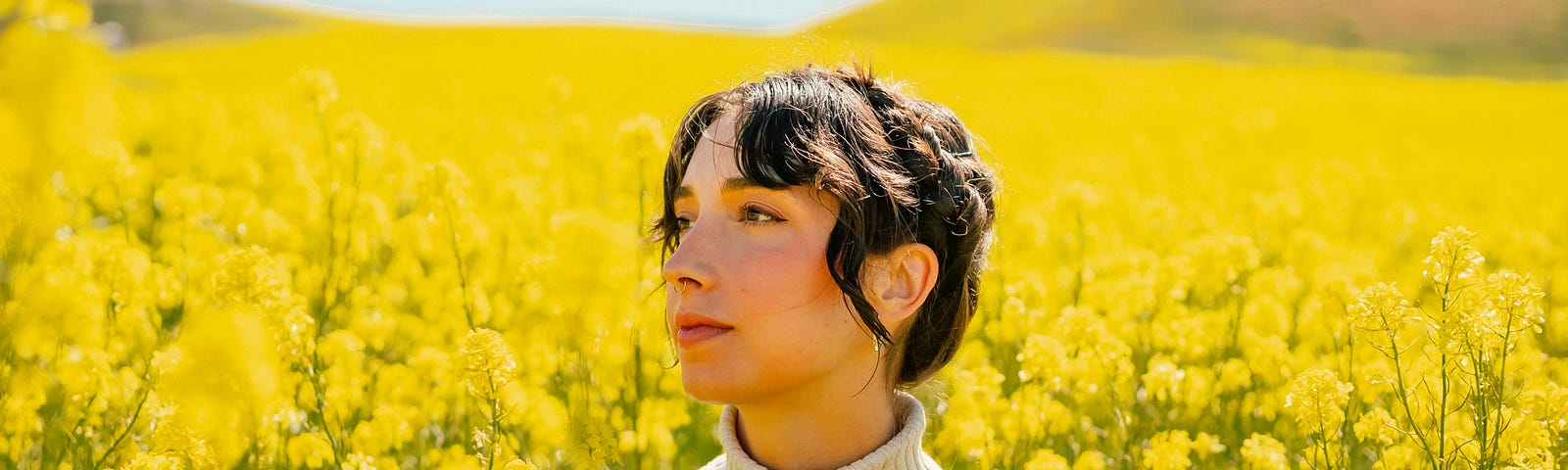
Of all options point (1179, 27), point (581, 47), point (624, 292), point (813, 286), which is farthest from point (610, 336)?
point (1179, 27)

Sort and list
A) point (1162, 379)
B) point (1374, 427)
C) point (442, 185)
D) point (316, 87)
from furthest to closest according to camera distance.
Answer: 1. point (316, 87)
2. point (442, 185)
3. point (1162, 379)
4. point (1374, 427)

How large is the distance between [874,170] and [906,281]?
19cm

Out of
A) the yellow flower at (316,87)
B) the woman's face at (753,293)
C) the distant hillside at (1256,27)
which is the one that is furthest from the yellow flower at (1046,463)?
the distant hillside at (1256,27)

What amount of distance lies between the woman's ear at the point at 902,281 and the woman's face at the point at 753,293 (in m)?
0.06

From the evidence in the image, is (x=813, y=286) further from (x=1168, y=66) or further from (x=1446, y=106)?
(x=1168, y=66)

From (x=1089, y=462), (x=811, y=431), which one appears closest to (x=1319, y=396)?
(x=1089, y=462)

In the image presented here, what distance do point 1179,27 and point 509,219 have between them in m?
34.4

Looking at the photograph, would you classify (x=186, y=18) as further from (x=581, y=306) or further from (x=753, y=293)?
(x=753, y=293)

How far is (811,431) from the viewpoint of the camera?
2.06m

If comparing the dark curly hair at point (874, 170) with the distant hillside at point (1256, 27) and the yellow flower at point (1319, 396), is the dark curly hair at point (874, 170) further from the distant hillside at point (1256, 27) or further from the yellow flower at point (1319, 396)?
the distant hillside at point (1256, 27)

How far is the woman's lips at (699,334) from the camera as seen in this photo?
1916 millimetres

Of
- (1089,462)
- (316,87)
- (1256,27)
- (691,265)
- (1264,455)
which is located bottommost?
(1089,462)

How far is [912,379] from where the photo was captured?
7.51ft

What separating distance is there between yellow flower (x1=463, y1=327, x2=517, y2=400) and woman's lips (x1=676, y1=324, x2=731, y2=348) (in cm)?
47
